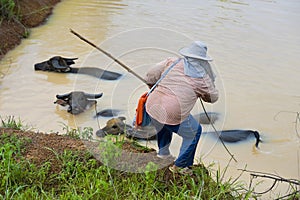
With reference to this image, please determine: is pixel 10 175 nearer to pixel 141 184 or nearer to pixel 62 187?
pixel 62 187

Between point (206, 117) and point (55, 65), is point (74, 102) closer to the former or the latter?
point (55, 65)

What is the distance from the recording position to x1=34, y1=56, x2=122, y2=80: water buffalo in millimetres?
6508

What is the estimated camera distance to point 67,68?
658 cm

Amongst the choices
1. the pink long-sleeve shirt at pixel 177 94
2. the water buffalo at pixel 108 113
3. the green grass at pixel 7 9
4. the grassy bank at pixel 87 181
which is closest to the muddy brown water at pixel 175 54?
the water buffalo at pixel 108 113

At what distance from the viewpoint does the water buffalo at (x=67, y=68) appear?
6.51 metres

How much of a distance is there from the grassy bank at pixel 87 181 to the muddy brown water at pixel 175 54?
3.04 ft

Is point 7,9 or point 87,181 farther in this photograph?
point 7,9

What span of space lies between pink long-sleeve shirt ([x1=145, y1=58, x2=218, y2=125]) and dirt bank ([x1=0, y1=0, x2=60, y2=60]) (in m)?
4.46

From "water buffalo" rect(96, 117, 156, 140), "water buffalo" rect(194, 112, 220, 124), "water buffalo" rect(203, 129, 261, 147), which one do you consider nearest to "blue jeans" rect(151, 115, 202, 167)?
"water buffalo" rect(96, 117, 156, 140)

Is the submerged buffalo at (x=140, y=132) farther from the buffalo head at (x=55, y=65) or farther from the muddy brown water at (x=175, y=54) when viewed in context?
the buffalo head at (x=55, y=65)

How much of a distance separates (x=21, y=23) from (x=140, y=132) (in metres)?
5.34

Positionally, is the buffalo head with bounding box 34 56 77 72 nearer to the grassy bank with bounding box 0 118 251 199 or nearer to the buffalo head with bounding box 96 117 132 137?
the buffalo head with bounding box 96 117 132 137

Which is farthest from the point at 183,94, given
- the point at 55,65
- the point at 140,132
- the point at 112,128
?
the point at 55,65

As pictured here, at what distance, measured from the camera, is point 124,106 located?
564 centimetres
